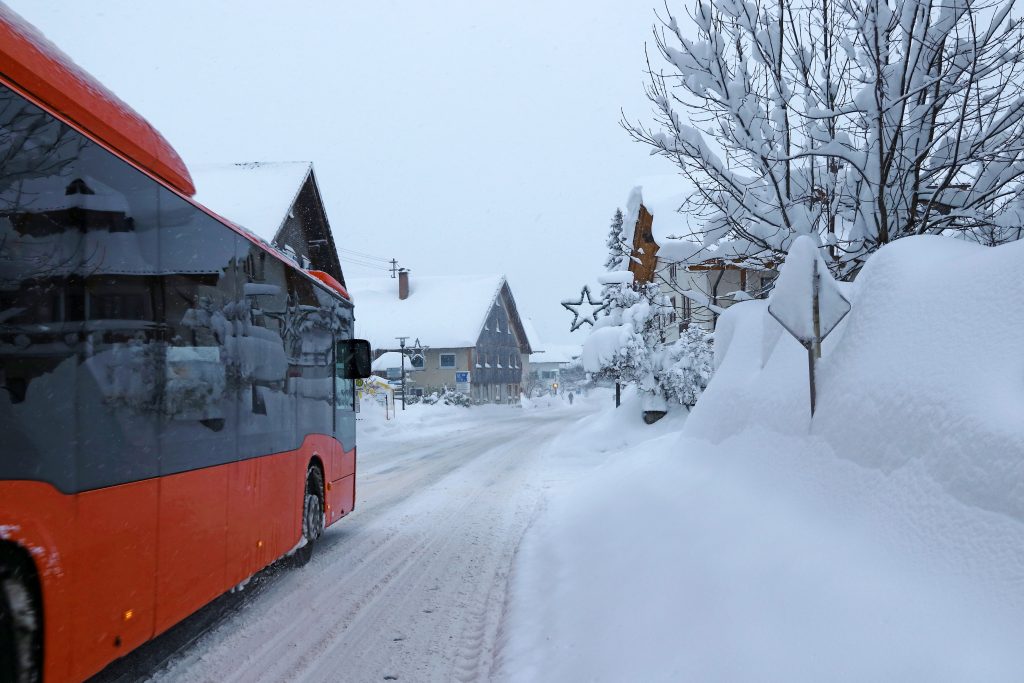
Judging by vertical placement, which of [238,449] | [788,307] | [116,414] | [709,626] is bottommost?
[709,626]

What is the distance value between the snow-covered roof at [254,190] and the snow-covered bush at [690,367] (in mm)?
13411

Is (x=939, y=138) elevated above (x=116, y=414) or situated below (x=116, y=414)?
above

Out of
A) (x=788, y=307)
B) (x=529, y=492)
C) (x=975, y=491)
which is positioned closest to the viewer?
(x=975, y=491)

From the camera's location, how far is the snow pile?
249 cm

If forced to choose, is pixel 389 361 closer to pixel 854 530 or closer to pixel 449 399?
pixel 449 399

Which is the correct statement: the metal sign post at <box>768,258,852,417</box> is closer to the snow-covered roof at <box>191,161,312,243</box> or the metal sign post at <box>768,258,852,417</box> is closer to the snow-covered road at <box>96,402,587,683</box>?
the snow-covered road at <box>96,402,587,683</box>

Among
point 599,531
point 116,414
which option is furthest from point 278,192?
point 116,414

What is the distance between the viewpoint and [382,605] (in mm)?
5602

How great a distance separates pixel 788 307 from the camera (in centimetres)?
445

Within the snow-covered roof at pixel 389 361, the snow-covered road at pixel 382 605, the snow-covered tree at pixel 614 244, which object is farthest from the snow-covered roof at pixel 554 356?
the snow-covered road at pixel 382 605

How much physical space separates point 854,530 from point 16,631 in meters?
3.78

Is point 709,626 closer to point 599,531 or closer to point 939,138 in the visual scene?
point 599,531

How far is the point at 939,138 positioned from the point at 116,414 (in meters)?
6.15

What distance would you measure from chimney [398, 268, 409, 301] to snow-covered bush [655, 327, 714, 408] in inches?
1612
